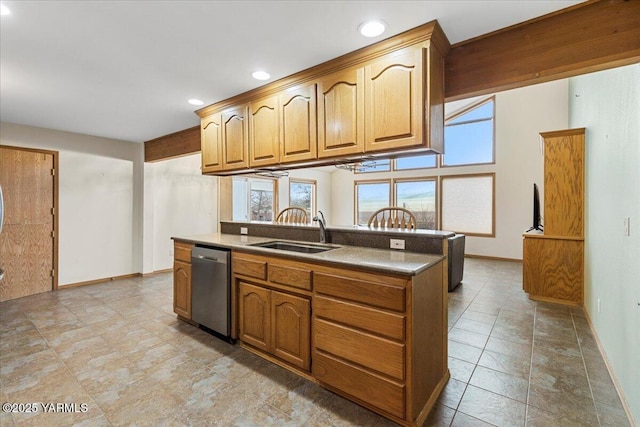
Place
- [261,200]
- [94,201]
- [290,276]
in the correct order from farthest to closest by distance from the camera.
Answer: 1. [261,200]
2. [94,201]
3. [290,276]

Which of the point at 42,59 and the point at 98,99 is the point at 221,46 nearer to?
the point at 42,59

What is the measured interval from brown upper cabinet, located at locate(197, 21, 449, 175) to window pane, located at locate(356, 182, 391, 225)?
569 centimetres

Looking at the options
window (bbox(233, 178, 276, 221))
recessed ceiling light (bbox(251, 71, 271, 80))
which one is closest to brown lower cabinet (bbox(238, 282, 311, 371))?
recessed ceiling light (bbox(251, 71, 271, 80))

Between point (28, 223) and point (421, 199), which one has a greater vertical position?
point (421, 199)

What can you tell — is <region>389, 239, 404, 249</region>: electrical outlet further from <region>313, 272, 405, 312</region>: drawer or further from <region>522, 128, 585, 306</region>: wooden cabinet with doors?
<region>522, 128, 585, 306</region>: wooden cabinet with doors

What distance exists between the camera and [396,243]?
2279 millimetres

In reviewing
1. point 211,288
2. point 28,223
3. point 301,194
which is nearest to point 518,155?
point 301,194

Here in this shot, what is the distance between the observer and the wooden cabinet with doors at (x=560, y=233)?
138 inches

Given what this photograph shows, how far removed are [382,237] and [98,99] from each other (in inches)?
127

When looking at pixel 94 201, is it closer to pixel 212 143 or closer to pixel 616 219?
pixel 212 143

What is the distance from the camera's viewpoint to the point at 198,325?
3.00m

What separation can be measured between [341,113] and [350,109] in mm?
85

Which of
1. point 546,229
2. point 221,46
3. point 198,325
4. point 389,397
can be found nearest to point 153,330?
point 198,325

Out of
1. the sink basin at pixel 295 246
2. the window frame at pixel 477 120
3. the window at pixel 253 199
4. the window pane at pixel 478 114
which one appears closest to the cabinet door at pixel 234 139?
the sink basin at pixel 295 246
